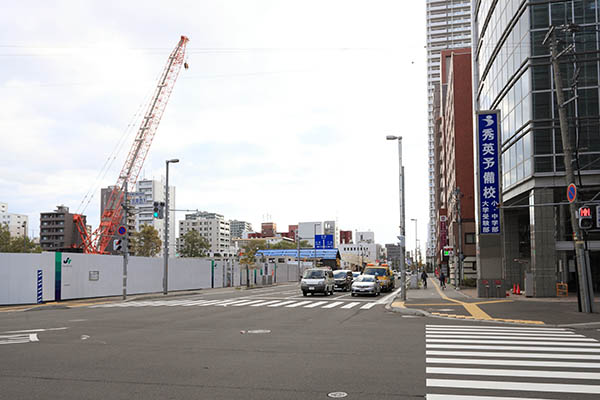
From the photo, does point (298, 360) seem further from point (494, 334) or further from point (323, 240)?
point (323, 240)

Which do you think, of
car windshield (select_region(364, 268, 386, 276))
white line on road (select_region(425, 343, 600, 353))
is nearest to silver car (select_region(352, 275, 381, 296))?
car windshield (select_region(364, 268, 386, 276))

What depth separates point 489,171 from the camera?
1363 inches

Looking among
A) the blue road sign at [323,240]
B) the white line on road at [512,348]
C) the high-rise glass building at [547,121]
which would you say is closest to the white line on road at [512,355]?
the white line on road at [512,348]

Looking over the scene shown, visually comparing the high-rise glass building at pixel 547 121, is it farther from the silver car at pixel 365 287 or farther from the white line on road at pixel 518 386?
the white line on road at pixel 518 386

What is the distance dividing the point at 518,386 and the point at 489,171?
28532 millimetres

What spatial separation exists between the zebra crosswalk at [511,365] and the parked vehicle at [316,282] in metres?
19.8

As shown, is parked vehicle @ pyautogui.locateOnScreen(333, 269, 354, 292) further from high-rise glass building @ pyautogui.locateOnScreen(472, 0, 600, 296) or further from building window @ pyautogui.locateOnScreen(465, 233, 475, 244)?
building window @ pyautogui.locateOnScreen(465, 233, 475, 244)

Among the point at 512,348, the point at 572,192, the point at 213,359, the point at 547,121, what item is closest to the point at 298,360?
the point at 213,359

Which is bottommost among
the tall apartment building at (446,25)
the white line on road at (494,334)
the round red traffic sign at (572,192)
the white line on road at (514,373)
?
the white line on road at (494,334)

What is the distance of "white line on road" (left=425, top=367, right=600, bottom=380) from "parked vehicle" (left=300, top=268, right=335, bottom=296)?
83.5ft

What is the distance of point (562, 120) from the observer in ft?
67.4

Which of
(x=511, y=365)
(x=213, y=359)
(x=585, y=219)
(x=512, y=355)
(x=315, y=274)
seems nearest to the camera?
(x=511, y=365)

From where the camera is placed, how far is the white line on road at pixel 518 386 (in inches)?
308

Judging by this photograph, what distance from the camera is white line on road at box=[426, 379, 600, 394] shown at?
7.82 m
